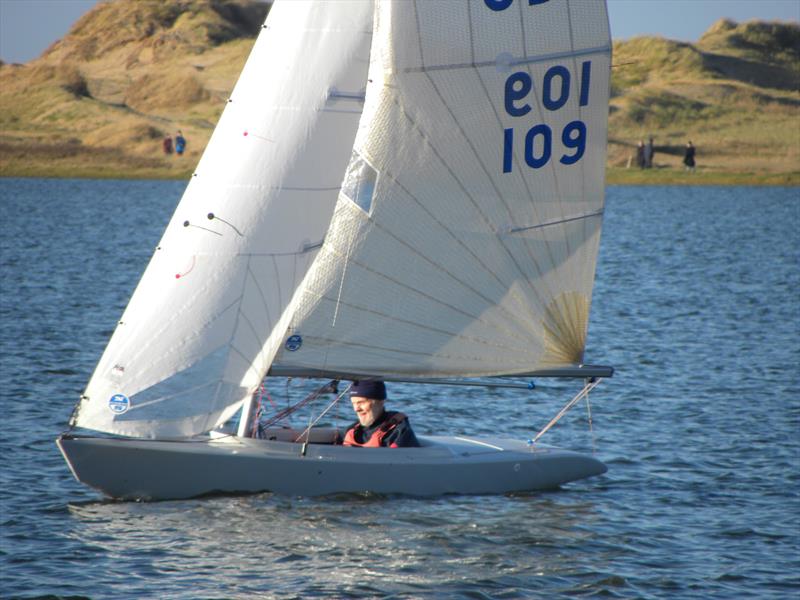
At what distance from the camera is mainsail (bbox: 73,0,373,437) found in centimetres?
1284

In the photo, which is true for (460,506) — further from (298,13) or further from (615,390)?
(615,390)

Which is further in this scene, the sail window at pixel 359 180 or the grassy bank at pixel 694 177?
the grassy bank at pixel 694 177

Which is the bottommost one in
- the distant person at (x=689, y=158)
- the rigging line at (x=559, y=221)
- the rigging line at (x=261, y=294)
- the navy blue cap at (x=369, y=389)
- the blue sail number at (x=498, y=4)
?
the navy blue cap at (x=369, y=389)

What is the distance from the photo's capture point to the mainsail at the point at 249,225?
1284 cm

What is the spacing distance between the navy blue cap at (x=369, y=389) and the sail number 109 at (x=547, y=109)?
96.6 inches

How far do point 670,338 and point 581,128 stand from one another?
496 inches

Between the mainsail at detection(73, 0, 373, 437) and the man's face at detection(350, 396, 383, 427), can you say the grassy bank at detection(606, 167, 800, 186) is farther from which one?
the mainsail at detection(73, 0, 373, 437)

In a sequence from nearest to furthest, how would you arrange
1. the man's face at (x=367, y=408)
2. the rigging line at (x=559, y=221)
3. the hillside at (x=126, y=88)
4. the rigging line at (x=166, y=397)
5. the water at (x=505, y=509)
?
the water at (x=505, y=509) < the rigging line at (x=166, y=397) < the man's face at (x=367, y=408) < the rigging line at (x=559, y=221) < the hillside at (x=126, y=88)

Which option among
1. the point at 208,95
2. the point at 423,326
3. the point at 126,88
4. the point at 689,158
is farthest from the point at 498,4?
the point at 126,88

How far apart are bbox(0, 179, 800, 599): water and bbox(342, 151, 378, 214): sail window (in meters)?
2.93

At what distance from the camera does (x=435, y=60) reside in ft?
43.2

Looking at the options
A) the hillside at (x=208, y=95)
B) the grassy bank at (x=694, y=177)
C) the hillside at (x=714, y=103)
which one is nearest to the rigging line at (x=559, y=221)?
the hillside at (x=208, y=95)

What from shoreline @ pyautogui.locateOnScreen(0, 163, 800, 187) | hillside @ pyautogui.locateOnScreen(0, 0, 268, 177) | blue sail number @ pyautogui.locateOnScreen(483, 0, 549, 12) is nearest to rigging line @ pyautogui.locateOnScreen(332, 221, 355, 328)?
blue sail number @ pyautogui.locateOnScreen(483, 0, 549, 12)

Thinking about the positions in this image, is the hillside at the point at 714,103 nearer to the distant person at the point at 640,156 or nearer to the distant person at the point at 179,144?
the distant person at the point at 640,156
